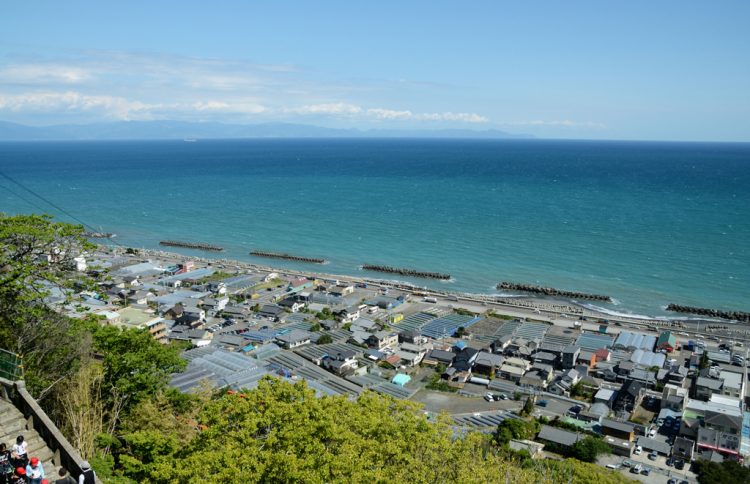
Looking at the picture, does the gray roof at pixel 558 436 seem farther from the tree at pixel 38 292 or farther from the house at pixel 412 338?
the tree at pixel 38 292

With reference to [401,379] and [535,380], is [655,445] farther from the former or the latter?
[401,379]

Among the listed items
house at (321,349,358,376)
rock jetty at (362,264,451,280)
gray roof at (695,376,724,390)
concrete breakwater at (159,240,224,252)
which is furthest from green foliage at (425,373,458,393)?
concrete breakwater at (159,240,224,252)

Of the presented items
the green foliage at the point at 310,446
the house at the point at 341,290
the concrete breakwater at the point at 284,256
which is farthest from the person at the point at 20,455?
the concrete breakwater at the point at 284,256

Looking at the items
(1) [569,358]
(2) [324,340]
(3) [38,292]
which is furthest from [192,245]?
(3) [38,292]

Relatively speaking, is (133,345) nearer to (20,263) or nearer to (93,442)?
(93,442)

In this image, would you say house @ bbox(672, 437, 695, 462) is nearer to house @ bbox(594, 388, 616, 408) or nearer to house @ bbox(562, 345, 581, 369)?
house @ bbox(594, 388, 616, 408)

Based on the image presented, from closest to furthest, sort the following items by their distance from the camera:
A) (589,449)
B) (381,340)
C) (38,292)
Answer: (38,292) → (589,449) → (381,340)
